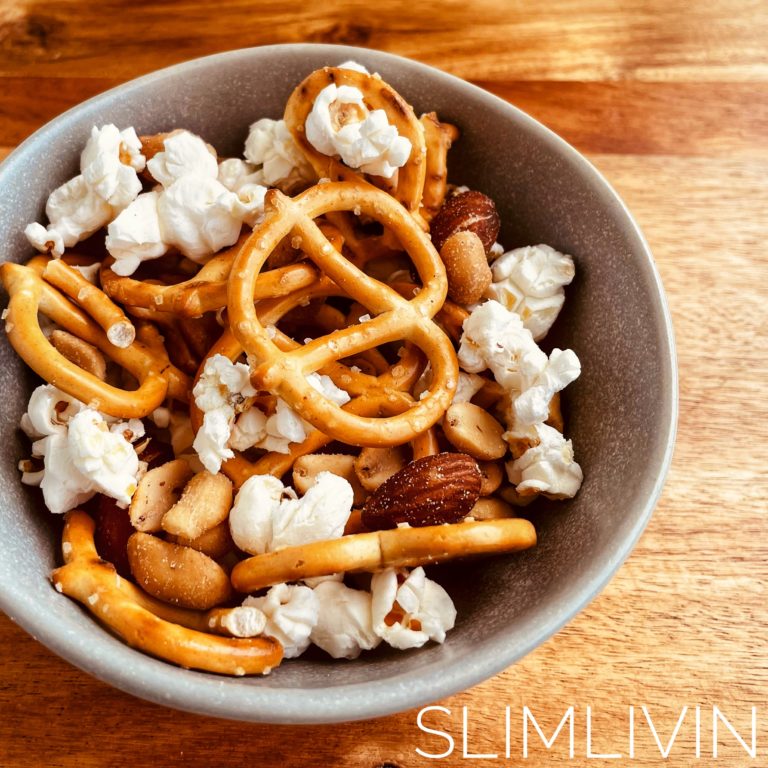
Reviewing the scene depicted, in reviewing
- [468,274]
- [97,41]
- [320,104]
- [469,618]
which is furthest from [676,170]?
[97,41]

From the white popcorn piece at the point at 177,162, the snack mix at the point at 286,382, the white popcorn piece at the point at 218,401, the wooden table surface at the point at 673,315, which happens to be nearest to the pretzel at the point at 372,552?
the snack mix at the point at 286,382

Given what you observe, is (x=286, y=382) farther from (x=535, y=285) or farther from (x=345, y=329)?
(x=535, y=285)

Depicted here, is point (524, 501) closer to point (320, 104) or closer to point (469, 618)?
point (469, 618)

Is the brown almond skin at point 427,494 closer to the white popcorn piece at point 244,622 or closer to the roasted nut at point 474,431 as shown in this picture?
the roasted nut at point 474,431

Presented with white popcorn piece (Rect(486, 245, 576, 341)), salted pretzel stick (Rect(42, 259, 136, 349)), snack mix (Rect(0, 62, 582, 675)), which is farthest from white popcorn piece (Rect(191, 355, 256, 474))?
white popcorn piece (Rect(486, 245, 576, 341))

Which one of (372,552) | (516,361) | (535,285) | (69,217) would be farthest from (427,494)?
(69,217)
